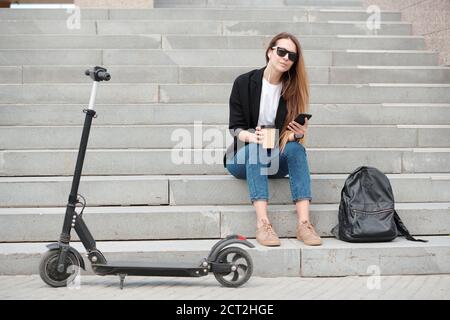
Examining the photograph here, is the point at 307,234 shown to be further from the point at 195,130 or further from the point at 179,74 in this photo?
the point at 179,74

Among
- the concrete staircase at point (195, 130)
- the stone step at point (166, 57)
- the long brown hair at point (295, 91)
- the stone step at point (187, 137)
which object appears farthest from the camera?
the stone step at point (166, 57)

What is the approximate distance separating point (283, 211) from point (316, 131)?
1314 mm

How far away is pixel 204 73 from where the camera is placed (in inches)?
280

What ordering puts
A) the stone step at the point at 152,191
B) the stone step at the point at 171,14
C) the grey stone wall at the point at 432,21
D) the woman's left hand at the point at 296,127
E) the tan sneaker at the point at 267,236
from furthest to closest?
the stone step at the point at 171,14 < the grey stone wall at the point at 432,21 < the stone step at the point at 152,191 < the woman's left hand at the point at 296,127 < the tan sneaker at the point at 267,236

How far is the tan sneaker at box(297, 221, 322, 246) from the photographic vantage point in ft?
15.5

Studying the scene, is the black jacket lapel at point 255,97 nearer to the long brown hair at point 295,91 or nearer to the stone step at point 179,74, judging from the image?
the long brown hair at point 295,91

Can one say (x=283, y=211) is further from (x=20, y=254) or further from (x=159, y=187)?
(x=20, y=254)

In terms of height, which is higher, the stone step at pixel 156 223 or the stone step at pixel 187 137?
the stone step at pixel 187 137

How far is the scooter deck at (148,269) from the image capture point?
4.18 metres

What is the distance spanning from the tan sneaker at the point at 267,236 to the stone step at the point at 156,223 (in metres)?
0.26

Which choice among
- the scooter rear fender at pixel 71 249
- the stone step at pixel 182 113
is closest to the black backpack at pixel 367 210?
the stone step at pixel 182 113

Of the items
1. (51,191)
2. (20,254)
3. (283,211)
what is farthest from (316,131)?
(20,254)

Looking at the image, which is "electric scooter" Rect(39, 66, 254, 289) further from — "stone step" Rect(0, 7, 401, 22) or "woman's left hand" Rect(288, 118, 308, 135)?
"stone step" Rect(0, 7, 401, 22)
